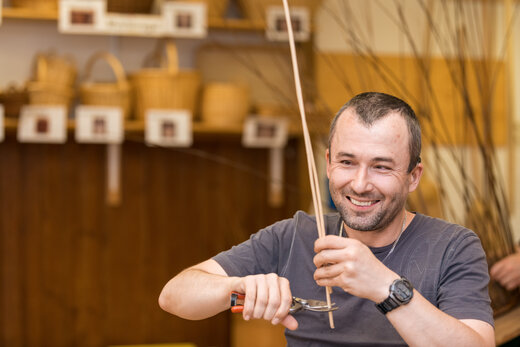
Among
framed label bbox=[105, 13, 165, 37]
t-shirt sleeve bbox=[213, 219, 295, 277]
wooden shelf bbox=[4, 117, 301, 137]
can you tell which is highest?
framed label bbox=[105, 13, 165, 37]

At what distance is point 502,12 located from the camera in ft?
11.8

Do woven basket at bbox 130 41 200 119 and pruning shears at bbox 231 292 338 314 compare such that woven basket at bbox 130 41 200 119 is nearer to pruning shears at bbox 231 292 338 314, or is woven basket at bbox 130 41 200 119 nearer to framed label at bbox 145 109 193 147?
framed label at bbox 145 109 193 147

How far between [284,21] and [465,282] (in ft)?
6.76

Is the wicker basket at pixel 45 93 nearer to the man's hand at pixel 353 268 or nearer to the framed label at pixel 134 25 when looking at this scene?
the framed label at pixel 134 25

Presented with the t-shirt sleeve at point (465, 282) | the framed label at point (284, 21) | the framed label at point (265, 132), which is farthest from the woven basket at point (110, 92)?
the t-shirt sleeve at point (465, 282)

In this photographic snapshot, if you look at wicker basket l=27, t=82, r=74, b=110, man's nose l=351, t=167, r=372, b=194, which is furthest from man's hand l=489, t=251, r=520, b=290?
wicker basket l=27, t=82, r=74, b=110

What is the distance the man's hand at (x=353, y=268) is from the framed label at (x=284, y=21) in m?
2.06

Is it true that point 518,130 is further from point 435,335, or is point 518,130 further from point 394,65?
point 435,335

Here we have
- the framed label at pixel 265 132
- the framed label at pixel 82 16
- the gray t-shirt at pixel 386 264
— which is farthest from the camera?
the framed label at pixel 265 132

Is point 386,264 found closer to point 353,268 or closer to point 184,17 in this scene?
point 353,268

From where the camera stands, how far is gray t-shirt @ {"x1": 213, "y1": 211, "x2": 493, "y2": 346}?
1.32 m

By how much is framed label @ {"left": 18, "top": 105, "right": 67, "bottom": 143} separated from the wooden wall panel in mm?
267

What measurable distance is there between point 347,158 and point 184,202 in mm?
2151

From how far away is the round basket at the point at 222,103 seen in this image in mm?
3139
